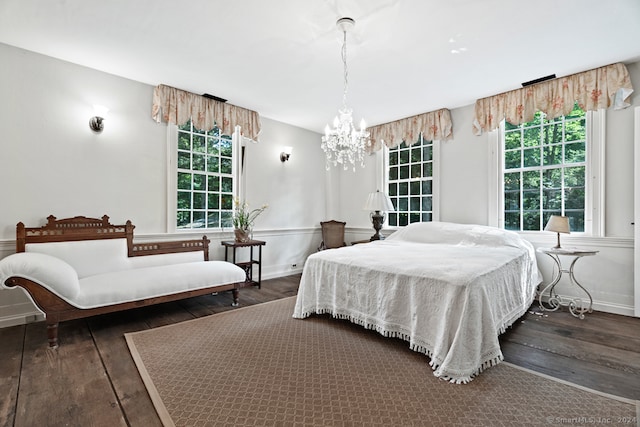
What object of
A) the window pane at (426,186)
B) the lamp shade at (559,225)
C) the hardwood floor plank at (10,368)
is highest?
the window pane at (426,186)

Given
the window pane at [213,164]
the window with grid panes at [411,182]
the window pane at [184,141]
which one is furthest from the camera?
the window with grid panes at [411,182]

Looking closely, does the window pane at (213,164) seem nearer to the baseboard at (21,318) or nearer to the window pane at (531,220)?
the baseboard at (21,318)

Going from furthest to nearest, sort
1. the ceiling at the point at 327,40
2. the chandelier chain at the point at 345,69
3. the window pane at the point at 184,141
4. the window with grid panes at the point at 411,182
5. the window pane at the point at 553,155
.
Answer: the window with grid panes at the point at 411,182 < the window pane at the point at 184,141 < the window pane at the point at 553,155 < the chandelier chain at the point at 345,69 < the ceiling at the point at 327,40

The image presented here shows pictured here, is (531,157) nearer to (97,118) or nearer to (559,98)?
(559,98)

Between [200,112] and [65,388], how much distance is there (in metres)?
3.22

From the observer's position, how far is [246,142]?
459 centimetres

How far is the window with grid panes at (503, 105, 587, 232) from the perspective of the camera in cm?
345

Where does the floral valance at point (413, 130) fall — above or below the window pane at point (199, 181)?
above

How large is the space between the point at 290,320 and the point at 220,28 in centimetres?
270

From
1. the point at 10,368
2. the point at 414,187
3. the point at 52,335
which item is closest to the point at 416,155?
the point at 414,187

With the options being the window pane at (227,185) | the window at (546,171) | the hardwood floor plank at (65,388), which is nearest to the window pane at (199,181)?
the window pane at (227,185)

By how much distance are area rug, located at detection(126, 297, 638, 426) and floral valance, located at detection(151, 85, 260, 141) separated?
260cm

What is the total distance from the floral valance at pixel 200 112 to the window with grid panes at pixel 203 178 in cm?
21

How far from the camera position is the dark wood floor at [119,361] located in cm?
161
